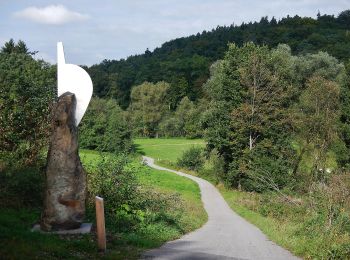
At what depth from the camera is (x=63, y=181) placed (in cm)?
1095

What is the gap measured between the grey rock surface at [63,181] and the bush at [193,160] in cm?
5278

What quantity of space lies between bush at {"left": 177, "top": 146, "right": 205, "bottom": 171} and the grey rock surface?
52779mm

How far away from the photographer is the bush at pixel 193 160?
6425cm

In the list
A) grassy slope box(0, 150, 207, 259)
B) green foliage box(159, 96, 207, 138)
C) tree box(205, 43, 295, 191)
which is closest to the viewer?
grassy slope box(0, 150, 207, 259)

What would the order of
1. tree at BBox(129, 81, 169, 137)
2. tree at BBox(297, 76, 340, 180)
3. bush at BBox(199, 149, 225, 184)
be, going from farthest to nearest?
1. tree at BBox(129, 81, 169, 137)
2. bush at BBox(199, 149, 225, 184)
3. tree at BBox(297, 76, 340, 180)

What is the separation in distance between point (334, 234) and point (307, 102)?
3205 cm

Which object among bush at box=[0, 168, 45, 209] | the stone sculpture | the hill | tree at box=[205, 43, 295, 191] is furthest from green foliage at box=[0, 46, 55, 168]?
the hill

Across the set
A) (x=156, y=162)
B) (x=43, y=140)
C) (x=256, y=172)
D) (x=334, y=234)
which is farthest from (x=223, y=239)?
(x=156, y=162)

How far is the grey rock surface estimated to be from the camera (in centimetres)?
1095

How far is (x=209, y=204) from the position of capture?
36.9 metres

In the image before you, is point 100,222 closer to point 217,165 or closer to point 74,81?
point 74,81

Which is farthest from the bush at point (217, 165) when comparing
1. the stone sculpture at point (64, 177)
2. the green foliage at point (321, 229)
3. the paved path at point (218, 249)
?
the stone sculpture at point (64, 177)

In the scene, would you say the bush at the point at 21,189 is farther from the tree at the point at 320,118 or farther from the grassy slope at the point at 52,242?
the tree at the point at 320,118

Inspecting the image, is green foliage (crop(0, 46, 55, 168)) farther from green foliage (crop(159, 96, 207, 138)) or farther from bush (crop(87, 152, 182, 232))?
green foliage (crop(159, 96, 207, 138))
